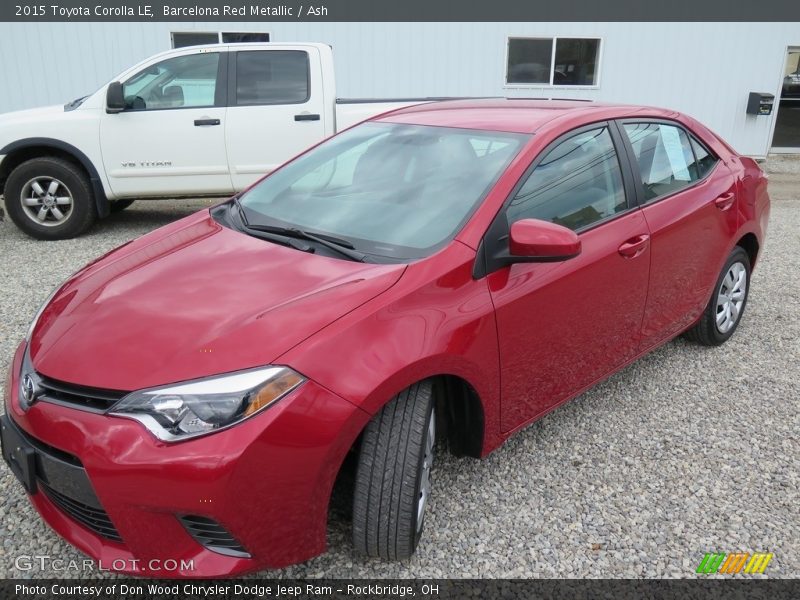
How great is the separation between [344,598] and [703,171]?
3.02 metres

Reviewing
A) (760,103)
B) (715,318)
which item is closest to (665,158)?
(715,318)

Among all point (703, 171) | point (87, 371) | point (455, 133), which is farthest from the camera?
point (703, 171)

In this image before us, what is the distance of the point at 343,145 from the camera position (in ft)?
10.9

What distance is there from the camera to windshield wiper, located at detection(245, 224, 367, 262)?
240 cm

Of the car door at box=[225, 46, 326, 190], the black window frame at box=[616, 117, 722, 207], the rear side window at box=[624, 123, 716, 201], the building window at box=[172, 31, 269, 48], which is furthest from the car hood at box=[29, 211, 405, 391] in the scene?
the building window at box=[172, 31, 269, 48]

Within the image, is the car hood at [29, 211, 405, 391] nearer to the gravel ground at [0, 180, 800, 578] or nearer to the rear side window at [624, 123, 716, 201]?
the gravel ground at [0, 180, 800, 578]

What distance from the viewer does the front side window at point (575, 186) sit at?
2.65m

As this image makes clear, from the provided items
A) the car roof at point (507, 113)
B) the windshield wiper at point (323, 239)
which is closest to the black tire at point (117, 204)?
the car roof at point (507, 113)

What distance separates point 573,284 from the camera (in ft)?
8.89

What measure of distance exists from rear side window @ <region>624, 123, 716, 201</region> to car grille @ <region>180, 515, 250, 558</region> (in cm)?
246

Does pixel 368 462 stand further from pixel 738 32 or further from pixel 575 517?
pixel 738 32

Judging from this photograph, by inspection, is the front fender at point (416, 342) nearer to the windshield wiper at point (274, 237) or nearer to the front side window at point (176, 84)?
the windshield wiper at point (274, 237)

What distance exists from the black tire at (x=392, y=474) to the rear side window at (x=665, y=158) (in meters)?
1.80
